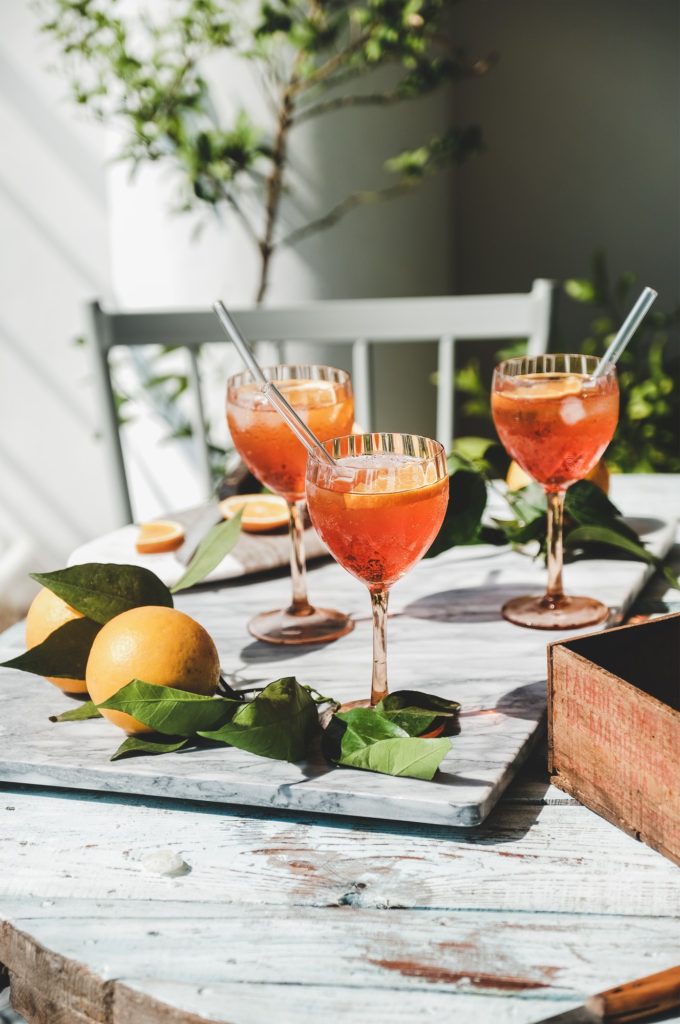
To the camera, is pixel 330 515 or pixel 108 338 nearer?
pixel 330 515

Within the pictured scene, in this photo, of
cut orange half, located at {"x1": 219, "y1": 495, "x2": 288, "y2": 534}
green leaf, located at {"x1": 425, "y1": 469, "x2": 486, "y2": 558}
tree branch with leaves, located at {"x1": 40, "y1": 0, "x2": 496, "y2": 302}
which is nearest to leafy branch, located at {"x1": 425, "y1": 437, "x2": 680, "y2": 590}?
green leaf, located at {"x1": 425, "y1": 469, "x2": 486, "y2": 558}

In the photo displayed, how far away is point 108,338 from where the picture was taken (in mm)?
1759

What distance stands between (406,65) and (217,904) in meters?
2.53

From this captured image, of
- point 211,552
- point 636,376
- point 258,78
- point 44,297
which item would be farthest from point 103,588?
point 44,297

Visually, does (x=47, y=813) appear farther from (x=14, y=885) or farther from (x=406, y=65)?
(x=406, y=65)

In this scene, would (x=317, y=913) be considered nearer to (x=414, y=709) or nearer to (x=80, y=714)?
(x=414, y=709)

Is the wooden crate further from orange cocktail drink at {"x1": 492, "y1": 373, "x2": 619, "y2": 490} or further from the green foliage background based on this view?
the green foliage background

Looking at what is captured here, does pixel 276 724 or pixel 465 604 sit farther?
pixel 465 604

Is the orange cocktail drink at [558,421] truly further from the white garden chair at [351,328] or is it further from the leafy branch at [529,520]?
the white garden chair at [351,328]

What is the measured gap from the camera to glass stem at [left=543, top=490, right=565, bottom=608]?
3.27ft

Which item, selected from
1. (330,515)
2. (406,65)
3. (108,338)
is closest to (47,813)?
(330,515)

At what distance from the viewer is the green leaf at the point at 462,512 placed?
102cm

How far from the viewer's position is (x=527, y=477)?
119 centimetres

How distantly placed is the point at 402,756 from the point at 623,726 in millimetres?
149
